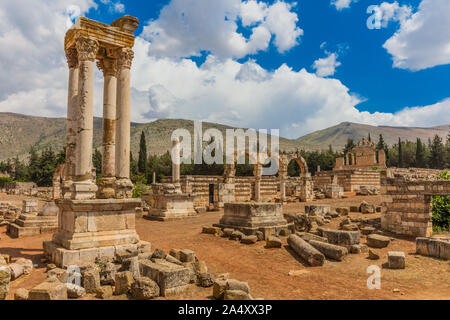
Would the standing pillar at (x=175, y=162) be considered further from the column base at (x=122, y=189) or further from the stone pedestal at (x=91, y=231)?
the stone pedestal at (x=91, y=231)

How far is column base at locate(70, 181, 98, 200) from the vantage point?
286 inches

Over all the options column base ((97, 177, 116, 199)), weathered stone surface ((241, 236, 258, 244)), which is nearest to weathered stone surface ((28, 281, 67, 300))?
column base ((97, 177, 116, 199))

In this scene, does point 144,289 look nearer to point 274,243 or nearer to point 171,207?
point 274,243

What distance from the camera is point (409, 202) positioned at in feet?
37.1

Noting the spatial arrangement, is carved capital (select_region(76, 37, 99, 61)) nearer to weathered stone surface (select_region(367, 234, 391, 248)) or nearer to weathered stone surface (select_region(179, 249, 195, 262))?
weathered stone surface (select_region(179, 249, 195, 262))

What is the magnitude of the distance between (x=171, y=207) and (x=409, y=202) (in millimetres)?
10448

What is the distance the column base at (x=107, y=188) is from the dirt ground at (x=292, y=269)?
2.02 meters

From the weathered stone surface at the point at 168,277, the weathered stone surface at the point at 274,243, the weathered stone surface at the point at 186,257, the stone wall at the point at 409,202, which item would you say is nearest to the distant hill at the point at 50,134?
the stone wall at the point at 409,202

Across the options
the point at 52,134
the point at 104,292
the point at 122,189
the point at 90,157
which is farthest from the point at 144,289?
the point at 52,134

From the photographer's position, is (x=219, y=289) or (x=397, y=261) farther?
(x=397, y=261)

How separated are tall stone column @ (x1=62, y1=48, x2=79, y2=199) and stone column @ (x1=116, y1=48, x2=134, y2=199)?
1225 millimetres
